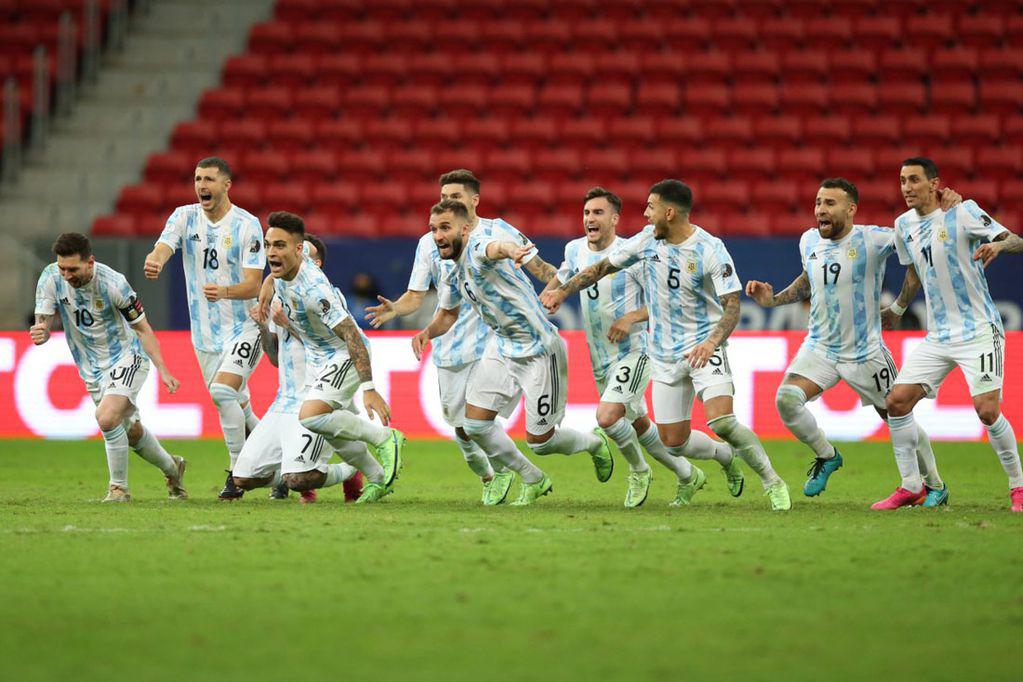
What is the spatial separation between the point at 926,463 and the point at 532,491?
2.50 meters

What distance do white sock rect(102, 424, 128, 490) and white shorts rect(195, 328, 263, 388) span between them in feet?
2.94

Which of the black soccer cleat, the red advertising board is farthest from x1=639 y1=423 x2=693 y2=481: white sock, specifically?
the red advertising board

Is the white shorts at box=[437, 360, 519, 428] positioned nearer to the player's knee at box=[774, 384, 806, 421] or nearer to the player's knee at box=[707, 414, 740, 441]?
the player's knee at box=[707, 414, 740, 441]

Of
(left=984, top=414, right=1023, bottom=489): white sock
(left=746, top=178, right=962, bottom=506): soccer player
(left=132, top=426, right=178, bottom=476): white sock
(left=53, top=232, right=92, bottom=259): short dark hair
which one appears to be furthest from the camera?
(left=132, top=426, right=178, bottom=476): white sock

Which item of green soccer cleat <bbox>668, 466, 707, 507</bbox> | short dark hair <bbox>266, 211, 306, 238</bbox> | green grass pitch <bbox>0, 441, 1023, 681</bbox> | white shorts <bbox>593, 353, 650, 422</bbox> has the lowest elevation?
green grass pitch <bbox>0, 441, 1023, 681</bbox>

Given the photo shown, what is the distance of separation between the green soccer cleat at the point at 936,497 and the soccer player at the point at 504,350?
2.31m

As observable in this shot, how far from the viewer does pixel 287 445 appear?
31.3ft

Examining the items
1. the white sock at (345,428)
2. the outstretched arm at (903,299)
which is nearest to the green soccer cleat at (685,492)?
the outstretched arm at (903,299)

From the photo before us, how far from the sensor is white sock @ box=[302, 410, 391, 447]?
9.21 m

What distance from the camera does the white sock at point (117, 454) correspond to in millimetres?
9797

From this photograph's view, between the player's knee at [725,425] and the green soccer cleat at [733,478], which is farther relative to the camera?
the green soccer cleat at [733,478]

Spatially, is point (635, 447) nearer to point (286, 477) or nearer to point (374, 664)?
point (286, 477)

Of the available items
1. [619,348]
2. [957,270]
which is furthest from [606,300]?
[957,270]

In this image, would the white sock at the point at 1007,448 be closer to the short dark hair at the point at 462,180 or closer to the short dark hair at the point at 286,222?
the short dark hair at the point at 462,180
